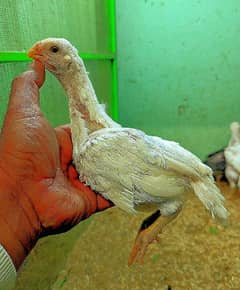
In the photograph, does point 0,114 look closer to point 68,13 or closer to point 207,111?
point 68,13

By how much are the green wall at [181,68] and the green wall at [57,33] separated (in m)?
0.23

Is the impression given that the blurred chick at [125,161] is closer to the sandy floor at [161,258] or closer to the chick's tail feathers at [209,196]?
the chick's tail feathers at [209,196]

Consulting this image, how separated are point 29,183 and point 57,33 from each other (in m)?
0.65

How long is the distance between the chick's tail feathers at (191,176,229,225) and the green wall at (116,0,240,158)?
160 cm

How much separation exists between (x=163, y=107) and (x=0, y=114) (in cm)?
163

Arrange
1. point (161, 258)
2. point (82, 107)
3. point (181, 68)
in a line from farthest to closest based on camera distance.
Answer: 1. point (181, 68)
2. point (161, 258)
3. point (82, 107)

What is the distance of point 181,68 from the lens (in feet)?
7.47

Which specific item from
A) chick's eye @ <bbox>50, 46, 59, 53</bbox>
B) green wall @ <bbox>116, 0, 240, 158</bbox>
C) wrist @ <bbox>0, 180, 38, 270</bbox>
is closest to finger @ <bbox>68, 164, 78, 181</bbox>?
wrist @ <bbox>0, 180, 38, 270</bbox>

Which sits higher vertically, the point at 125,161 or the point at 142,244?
the point at 125,161

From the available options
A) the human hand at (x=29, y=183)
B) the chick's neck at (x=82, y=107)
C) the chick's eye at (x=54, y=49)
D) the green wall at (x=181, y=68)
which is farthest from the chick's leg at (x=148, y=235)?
the green wall at (x=181, y=68)

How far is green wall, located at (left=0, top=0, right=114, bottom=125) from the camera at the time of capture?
0.85 meters

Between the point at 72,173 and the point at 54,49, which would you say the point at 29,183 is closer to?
the point at 72,173

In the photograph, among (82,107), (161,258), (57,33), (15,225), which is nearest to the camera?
(15,225)

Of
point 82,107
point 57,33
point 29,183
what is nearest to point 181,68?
point 57,33
